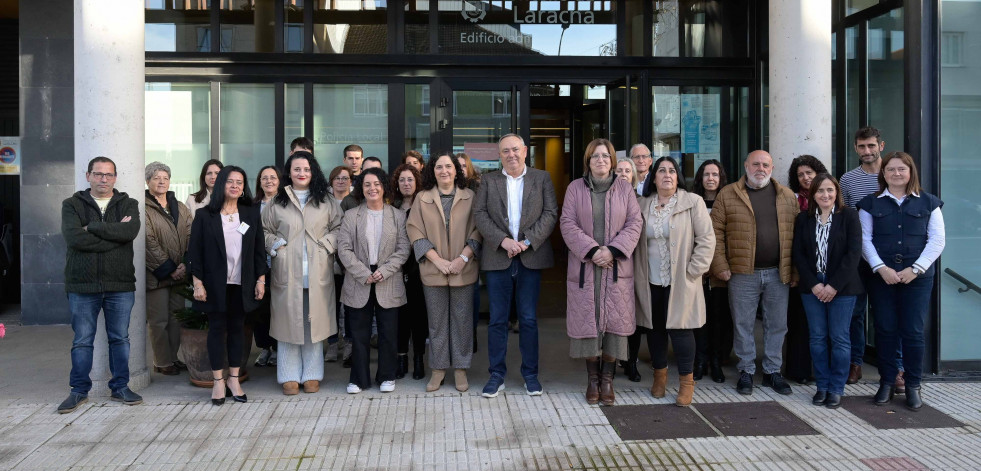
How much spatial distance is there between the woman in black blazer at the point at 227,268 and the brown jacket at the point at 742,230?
3466 millimetres

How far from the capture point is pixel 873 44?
6.89 metres

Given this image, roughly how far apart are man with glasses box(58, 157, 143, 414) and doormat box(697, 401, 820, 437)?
4.11m

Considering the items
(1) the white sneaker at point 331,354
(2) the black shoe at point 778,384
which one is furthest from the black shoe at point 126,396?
(2) the black shoe at point 778,384

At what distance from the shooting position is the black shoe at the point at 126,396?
18.0 ft

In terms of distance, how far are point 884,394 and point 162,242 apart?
5.71 metres

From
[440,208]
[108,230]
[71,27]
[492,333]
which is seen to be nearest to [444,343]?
[492,333]

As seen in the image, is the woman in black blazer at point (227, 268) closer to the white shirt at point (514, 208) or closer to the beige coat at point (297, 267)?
the beige coat at point (297, 267)

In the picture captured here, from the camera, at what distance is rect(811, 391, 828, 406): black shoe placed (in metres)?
5.44

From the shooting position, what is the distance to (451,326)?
5.88 metres

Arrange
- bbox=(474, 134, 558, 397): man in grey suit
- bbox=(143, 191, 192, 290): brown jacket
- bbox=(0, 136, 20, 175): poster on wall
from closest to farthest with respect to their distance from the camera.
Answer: bbox=(474, 134, 558, 397): man in grey suit < bbox=(143, 191, 192, 290): brown jacket < bbox=(0, 136, 20, 175): poster on wall

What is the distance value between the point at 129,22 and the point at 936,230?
20.2 feet

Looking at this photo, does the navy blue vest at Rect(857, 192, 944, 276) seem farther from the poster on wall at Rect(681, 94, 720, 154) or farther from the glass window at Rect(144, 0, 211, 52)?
the glass window at Rect(144, 0, 211, 52)

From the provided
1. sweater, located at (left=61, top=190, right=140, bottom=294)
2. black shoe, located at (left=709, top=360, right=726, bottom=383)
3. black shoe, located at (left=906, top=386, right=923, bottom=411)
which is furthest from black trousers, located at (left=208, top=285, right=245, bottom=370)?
black shoe, located at (left=906, top=386, right=923, bottom=411)

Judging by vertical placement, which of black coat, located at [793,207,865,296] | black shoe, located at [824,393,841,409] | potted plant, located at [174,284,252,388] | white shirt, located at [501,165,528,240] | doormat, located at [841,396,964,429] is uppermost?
white shirt, located at [501,165,528,240]
